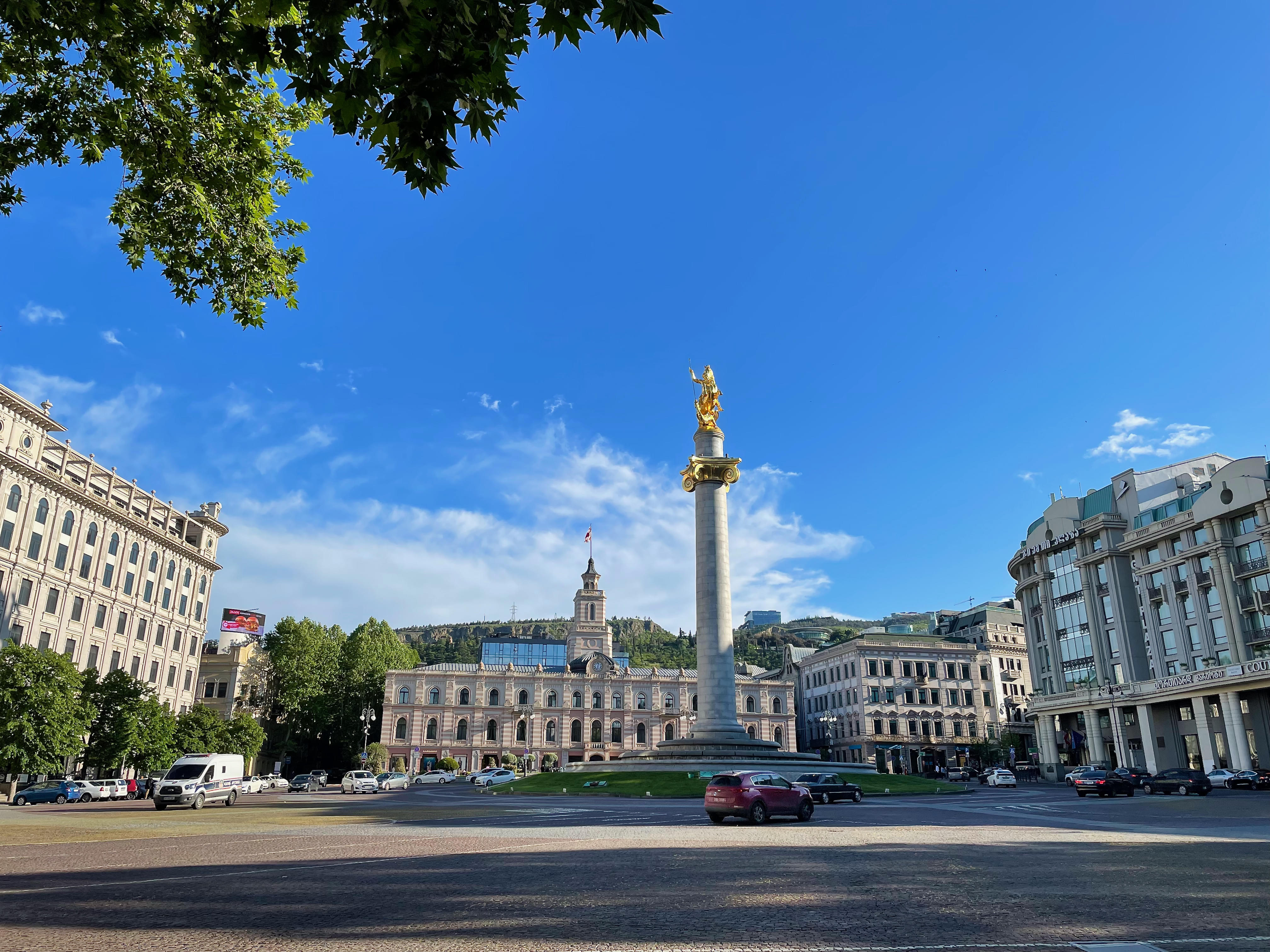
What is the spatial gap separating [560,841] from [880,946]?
10.8 m

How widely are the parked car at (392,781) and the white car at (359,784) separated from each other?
218 cm

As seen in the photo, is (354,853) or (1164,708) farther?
(1164,708)

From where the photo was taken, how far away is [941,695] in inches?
4122

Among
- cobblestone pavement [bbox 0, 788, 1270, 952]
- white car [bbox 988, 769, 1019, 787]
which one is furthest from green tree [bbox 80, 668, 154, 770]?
white car [bbox 988, 769, 1019, 787]

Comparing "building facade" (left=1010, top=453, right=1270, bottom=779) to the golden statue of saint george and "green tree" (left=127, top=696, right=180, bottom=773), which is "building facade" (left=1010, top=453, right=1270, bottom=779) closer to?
the golden statue of saint george

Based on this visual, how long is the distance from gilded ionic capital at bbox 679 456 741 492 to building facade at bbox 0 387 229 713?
4217cm

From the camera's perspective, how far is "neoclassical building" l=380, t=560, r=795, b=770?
10569 centimetres

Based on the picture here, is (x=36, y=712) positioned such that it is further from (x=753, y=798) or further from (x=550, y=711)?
(x=550, y=711)

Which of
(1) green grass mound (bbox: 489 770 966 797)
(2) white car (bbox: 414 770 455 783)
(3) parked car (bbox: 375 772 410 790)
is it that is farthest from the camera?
(2) white car (bbox: 414 770 455 783)

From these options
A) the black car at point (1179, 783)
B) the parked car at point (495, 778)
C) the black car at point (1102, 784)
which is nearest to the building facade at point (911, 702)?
the parked car at point (495, 778)

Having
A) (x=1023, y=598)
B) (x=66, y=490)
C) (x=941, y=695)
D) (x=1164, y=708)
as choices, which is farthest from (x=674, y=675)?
(x=66, y=490)

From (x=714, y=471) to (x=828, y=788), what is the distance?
2313 centimetres

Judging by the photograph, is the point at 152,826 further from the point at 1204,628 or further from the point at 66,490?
the point at 1204,628

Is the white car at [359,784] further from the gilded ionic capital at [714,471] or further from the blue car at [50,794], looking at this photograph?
the gilded ionic capital at [714,471]
